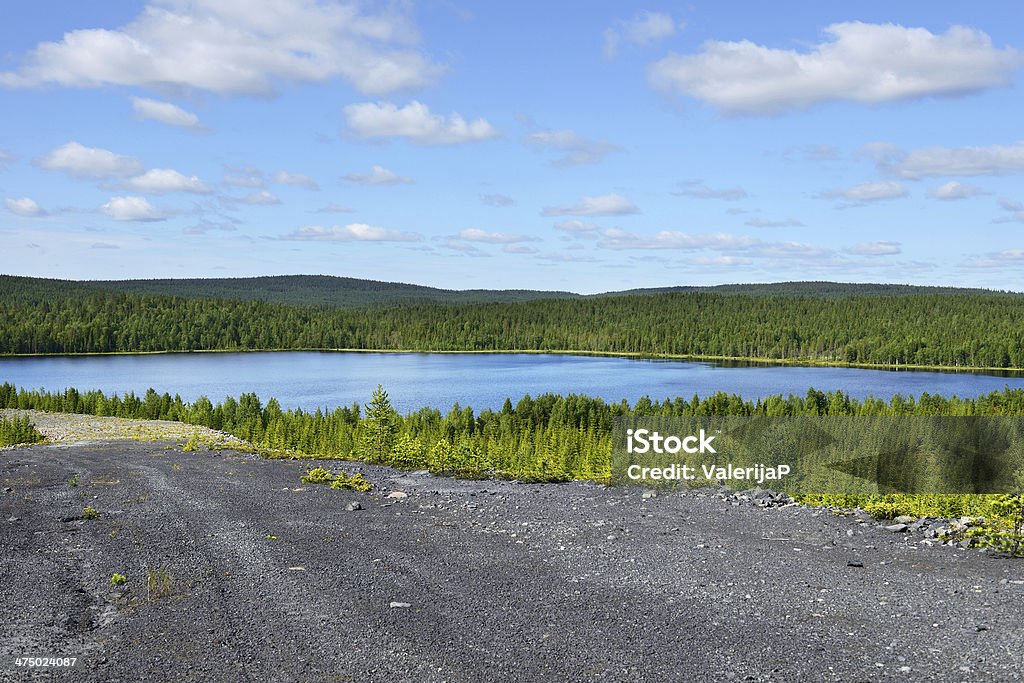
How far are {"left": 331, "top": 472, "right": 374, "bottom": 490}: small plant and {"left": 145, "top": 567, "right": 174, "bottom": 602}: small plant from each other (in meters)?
7.95

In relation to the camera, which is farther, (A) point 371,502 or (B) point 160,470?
(B) point 160,470

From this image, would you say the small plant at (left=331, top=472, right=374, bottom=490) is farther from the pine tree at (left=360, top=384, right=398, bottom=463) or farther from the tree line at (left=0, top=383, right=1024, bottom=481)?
the pine tree at (left=360, top=384, right=398, bottom=463)

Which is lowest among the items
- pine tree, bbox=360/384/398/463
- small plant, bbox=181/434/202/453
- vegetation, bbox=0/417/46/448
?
vegetation, bbox=0/417/46/448

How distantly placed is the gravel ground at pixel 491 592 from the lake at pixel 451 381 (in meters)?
88.0

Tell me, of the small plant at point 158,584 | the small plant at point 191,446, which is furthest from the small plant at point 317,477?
the small plant at point 191,446

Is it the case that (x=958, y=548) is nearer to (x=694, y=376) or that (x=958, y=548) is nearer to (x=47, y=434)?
(x=47, y=434)

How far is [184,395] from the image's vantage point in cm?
12388

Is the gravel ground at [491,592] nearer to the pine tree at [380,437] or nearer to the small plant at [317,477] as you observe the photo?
the small plant at [317,477]

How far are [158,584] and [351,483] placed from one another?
889 cm

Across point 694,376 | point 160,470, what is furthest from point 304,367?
point 160,470

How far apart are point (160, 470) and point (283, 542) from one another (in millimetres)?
11307

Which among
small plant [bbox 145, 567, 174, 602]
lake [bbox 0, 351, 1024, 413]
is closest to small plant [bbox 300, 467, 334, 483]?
small plant [bbox 145, 567, 174, 602]

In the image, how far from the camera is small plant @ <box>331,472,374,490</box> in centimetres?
2119

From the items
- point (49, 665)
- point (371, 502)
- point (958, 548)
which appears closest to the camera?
point (49, 665)
